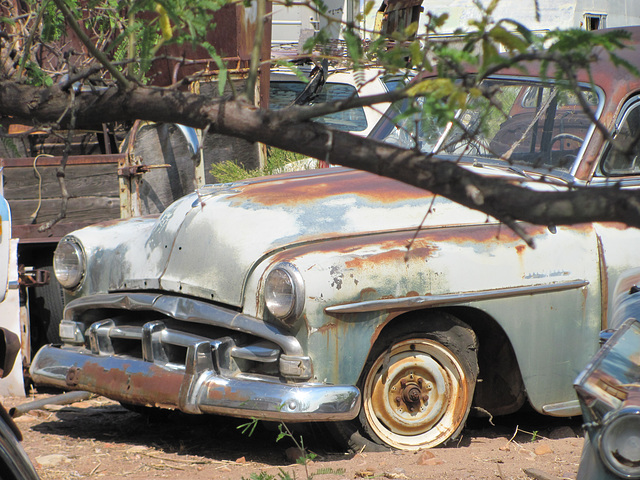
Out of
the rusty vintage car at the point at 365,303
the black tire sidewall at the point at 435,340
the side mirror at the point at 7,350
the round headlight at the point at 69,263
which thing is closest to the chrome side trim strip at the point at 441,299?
the rusty vintage car at the point at 365,303

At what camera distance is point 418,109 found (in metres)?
1.51

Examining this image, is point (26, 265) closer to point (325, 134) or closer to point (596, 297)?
point (596, 297)

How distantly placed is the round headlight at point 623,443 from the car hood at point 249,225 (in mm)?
1479

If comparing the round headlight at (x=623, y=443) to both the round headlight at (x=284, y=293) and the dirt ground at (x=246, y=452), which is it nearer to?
the dirt ground at (x=246, y=452)

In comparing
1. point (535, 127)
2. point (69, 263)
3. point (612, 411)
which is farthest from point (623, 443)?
point (69, 263)

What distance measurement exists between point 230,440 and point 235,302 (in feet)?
2.93

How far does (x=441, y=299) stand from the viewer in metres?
3.14

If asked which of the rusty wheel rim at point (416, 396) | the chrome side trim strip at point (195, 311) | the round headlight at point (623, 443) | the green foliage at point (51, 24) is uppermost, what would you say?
the green foliage at point (51, 24)

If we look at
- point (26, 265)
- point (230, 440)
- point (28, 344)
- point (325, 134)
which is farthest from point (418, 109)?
point (26, 265)

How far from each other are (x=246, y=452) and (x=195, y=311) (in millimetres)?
711

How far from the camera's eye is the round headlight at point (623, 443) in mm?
1671

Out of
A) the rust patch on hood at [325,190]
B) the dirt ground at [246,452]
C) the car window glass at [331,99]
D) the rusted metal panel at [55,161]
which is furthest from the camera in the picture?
the car window glass at [331,99]

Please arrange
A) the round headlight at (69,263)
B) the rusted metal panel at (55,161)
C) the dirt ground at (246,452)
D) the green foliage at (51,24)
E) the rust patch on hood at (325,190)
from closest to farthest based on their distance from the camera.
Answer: the green foliage at (51,24) → the dirt ground at (246,452) → the rust patch on hood at (325,190) → the round headlight at (69,263) → the rusted metal panel at (55,161)

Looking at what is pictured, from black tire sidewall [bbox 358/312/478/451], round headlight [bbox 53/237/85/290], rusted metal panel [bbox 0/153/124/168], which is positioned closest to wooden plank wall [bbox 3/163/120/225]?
rusted metal panel [bbox 0/153/124/168]
